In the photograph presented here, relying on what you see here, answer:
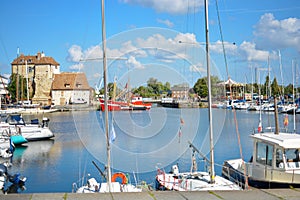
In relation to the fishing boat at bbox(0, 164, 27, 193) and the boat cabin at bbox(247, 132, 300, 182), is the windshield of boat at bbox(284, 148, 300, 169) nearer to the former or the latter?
the boat cabin at bbox(247, 132, 300, 182)

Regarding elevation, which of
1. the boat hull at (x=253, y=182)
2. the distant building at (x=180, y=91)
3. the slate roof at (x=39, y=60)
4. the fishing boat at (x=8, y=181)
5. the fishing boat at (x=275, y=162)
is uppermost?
the slate roof at (x=39, y=60)

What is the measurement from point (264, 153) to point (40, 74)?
410ft

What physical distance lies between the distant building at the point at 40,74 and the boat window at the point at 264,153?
388ft

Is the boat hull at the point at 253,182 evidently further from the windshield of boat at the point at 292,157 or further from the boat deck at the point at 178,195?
the boat deck at the point at 178,195

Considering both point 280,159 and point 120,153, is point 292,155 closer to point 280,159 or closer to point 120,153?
point 280,159

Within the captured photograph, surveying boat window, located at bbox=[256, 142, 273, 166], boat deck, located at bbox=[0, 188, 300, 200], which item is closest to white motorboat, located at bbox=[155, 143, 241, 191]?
boat window, located at bbox=[256, 142, 273, 166]

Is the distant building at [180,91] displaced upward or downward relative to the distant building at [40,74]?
downward

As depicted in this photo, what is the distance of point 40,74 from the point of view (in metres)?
134

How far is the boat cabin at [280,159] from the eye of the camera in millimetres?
15289

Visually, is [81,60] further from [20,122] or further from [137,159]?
[20,122]

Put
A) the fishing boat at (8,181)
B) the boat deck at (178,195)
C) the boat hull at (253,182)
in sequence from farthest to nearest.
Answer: the fishing boat at (8,181) < the boat hull at (253,182) < the boat deck at (178,195)

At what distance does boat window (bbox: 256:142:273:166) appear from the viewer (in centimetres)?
1602

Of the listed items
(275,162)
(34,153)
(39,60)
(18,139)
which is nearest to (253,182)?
(275,162)

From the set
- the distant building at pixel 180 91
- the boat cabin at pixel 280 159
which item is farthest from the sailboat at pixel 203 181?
the distant building at pixel 180 91
